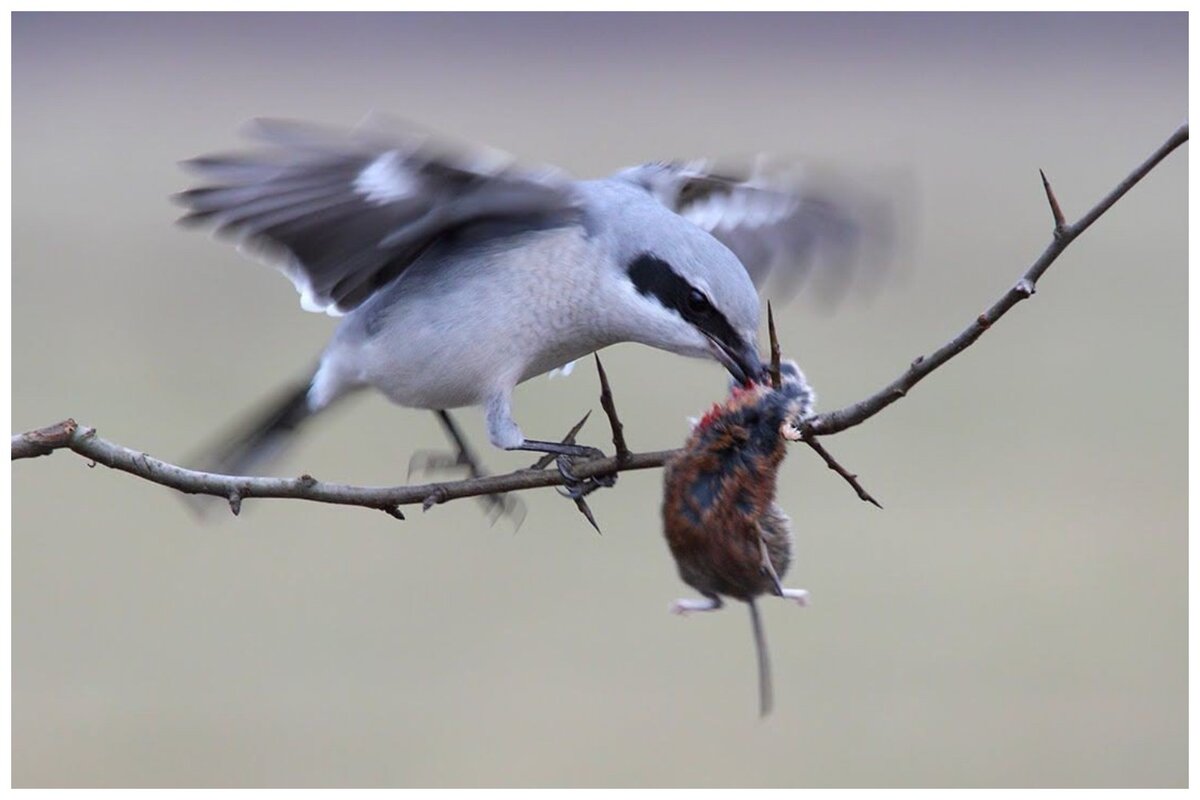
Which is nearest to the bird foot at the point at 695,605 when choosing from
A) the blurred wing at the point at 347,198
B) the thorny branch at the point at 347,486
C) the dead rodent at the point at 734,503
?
the dead rodent at the point at 734,503

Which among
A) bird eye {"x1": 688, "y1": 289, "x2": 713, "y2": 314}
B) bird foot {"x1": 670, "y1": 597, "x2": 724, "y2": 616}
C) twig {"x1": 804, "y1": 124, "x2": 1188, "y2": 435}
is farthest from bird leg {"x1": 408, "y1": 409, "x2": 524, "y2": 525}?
twig {"x1": 804, "y1": 124, "x2": 1188, "y2": 435}

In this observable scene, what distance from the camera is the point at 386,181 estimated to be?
162 centimetres

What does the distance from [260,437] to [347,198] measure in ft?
1.46

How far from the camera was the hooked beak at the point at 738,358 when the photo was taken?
1.58 metres

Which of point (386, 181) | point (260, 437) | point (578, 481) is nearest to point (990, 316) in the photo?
point (578, 481)

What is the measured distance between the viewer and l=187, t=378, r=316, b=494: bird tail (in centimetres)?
194

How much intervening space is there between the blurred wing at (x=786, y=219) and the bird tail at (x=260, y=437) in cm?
53

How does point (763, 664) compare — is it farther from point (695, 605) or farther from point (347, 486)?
point (347, 486)

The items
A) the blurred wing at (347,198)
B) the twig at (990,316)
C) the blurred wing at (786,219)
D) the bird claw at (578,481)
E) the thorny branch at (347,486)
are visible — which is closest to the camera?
the twig at (990,316)

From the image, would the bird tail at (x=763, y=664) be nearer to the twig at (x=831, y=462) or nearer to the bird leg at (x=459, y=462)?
the twig at (x=831, y=462)

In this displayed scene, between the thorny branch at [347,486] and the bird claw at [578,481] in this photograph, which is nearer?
the thorny branch at [347,486]

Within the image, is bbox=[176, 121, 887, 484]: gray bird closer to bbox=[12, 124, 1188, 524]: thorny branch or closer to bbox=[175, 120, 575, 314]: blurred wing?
bbox=[175, 120, 575, 314]: blurred wing

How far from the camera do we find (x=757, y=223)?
199 cm

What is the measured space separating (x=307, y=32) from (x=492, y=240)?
16.3ft
